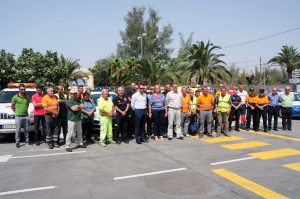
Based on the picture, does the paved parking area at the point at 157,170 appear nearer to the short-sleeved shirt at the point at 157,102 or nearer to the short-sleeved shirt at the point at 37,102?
the short-sleeved shirt at the point at 37,102

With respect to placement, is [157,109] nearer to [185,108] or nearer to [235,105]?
[185,108]

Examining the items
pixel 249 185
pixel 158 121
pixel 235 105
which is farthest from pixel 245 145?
pixel 249 185

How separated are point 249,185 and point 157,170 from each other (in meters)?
2.08

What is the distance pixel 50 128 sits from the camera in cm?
938

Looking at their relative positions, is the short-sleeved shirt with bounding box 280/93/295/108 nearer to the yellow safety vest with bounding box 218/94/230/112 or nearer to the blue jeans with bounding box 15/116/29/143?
the yellow safety vest with bounding box 218/94/230/112

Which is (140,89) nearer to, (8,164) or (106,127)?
(106,127)

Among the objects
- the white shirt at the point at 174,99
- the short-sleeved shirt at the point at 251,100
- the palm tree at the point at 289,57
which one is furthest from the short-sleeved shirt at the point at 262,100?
the palm tree at the point at 289,57

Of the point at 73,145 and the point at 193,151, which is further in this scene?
the point at 73,145

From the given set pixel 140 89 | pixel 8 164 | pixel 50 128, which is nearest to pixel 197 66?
pixel 140 89

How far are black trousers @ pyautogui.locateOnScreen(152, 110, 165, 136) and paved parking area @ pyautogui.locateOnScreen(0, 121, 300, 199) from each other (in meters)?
0.72

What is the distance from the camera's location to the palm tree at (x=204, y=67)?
1155 inches

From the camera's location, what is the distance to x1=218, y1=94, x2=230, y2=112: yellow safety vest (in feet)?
37.6

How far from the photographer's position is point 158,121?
10586 millimetres

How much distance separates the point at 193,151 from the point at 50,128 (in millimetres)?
4489
